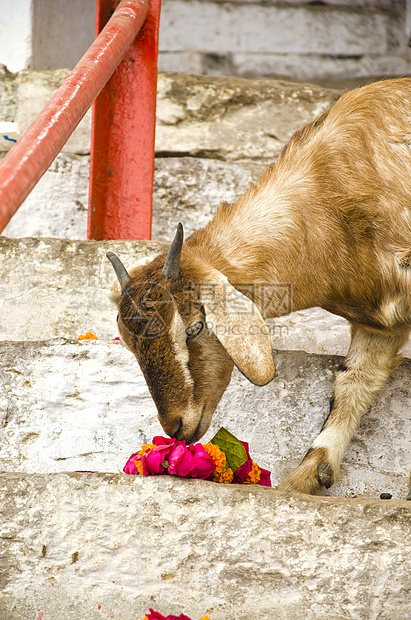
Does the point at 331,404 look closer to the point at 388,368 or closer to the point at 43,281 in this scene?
the point at 388,368

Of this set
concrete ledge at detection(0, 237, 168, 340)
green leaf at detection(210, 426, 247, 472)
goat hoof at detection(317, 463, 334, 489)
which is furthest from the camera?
concrete ledge at detection(0, 237, 168, 340)

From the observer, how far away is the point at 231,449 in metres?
2.54

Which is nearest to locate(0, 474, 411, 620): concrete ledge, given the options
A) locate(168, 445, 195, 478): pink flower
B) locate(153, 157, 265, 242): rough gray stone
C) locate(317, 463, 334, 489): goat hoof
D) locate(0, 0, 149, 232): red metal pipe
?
locate(168, 445, 195, 478): pink flower

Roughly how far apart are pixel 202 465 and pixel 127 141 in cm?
254

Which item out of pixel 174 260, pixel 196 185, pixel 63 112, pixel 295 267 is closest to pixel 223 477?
pixel 174 260

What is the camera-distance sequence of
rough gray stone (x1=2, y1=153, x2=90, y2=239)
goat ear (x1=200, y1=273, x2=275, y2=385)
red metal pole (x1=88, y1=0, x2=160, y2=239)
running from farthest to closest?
rough gray stone (x1=2, y1=153, x2=90, y2=239), red metal pole (x1=88, y1=0, x2=160, y2=239), goat ear (x1=200, y1=273, x2=275, y2=385)

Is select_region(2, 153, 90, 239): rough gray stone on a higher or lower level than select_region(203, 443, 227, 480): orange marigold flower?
lower

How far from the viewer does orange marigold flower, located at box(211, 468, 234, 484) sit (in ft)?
7.97

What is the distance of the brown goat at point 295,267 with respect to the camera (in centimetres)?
257

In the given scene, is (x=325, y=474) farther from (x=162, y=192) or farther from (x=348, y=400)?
(x=162, y=192)

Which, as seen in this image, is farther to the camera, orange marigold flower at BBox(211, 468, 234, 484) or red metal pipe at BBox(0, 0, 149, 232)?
orange marigold flower at BBox(211, 468, 234, 484)

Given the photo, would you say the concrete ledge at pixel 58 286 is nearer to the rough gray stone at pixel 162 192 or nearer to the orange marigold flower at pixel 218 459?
the orange marigold flower at pixel 218 459

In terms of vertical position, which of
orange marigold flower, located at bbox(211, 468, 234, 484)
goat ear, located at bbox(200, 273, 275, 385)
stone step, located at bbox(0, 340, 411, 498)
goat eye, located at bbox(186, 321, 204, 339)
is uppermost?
goat ear, located at bbox(200, 273, 275, 385)

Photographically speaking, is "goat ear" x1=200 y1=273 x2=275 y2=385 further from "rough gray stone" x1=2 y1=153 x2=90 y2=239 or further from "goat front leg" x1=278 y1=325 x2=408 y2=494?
"rough gray stone" x1=2 y1=153 x2=90 y2=239
